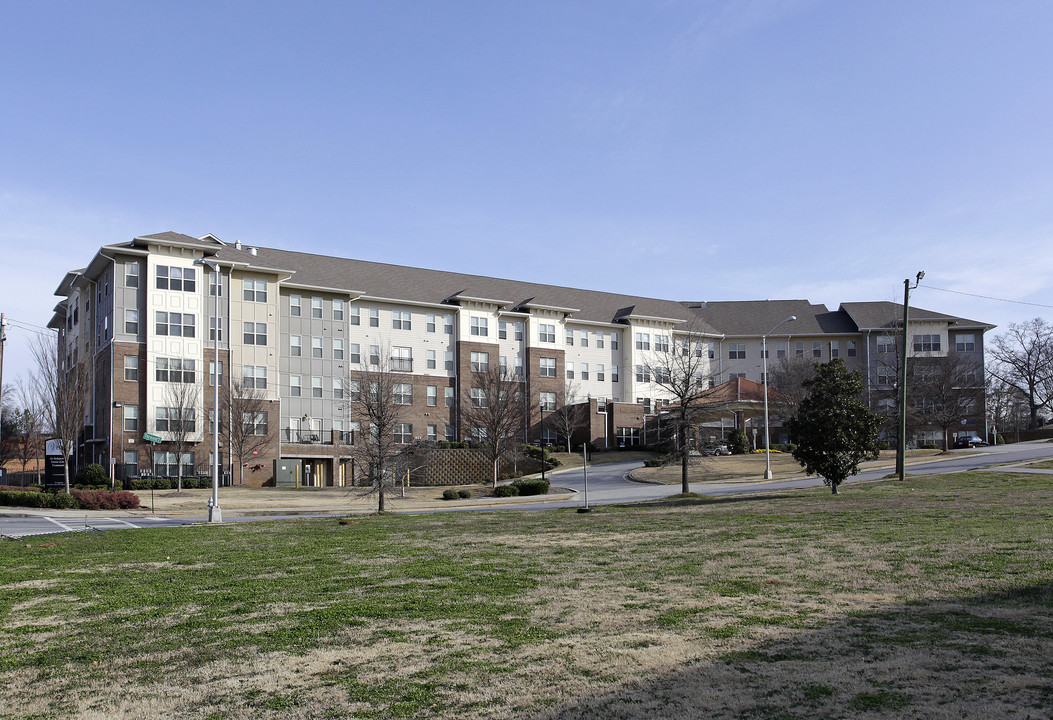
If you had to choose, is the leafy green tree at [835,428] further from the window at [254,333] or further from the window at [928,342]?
the window at [928,342]

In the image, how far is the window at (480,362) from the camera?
71.4m

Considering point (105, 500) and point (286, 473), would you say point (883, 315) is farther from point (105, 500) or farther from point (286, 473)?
point (105, 500)

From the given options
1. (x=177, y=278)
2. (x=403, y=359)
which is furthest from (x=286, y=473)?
(x=177, y=278)

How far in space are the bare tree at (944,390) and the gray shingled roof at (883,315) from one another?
4.71 m

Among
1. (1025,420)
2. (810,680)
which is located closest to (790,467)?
(810,680)

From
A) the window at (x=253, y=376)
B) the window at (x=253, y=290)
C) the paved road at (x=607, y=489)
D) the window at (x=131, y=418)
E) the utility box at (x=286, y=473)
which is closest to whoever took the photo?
the paved road at (x=607, y=489)

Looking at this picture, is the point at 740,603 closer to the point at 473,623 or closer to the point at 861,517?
the point at 473,623

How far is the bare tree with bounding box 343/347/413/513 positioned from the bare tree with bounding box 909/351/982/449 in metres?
38.0

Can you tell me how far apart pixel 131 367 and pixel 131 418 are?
3217 millimetres

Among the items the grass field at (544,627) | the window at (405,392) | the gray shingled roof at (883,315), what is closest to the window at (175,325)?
the window at (405,392)

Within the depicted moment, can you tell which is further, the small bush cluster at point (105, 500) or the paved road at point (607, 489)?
the small bush cluster at point (105, 500)

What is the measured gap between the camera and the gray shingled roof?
84.1 meters

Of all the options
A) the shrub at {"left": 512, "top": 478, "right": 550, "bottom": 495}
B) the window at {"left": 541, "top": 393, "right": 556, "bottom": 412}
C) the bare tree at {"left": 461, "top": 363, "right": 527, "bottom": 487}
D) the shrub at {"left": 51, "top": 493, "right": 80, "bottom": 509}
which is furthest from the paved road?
the window at {"left": 541, "top": 393, "right": 556, "bottom": 412}

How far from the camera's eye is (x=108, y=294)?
2228 inches
